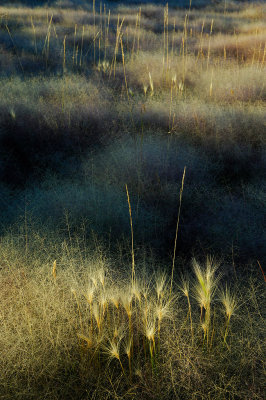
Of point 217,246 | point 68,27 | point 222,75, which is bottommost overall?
point 217,246

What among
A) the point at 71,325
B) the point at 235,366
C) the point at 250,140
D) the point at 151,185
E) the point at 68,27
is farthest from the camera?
the point at 68,27

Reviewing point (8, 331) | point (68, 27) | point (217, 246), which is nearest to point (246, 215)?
point (217, 246)

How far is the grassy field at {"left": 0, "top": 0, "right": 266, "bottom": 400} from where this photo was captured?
4.73 ft

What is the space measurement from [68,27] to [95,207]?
24.7ft

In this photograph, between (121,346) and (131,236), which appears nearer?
(121,346)

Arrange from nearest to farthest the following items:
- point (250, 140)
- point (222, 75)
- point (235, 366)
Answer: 1. point (235, 366)
2. point (250, 140)
3. point (222, 75)

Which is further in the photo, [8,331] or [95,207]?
[95,207]

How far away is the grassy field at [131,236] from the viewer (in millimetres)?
1442

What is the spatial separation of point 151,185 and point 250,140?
1.34m

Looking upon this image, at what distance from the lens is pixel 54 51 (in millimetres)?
6676

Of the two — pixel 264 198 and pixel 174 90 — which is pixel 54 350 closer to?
pixel 264 198

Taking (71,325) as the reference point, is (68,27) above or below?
above

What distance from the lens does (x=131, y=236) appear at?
2549 mm

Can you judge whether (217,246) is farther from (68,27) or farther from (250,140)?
(68,27)
